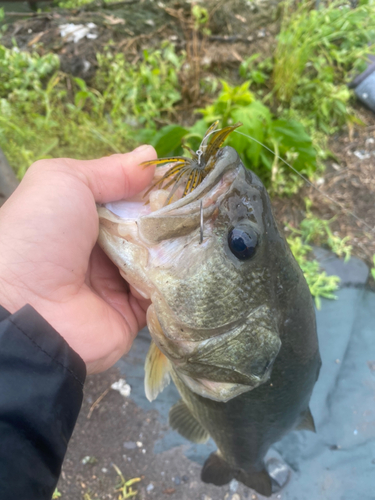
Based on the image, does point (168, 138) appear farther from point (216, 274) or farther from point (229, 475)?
point (229, 475)

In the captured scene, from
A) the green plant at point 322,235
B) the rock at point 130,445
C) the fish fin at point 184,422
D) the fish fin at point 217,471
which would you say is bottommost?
the rock at point 130,445

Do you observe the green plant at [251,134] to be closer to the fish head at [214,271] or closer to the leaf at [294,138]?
the leaf at [294,138]

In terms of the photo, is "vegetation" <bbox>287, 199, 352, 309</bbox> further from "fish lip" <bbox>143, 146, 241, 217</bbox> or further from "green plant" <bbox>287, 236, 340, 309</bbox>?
"fish lip" <bbox>143, 146, 241, 217</bbox>

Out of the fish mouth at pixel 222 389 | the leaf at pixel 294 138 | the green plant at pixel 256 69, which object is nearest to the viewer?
the fish mouth at pixel 222 389

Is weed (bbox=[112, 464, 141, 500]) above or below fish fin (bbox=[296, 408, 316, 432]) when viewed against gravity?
below

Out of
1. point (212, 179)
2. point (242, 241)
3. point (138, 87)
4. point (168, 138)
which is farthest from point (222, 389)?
point (138, 87)

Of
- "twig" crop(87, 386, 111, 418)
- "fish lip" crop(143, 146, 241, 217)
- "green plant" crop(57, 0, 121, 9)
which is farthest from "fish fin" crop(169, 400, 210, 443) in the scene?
→ "green plant" crop(57, 0, 121, 9)

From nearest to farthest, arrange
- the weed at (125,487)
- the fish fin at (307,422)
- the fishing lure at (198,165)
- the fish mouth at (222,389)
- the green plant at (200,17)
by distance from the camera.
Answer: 1. the fishing lure at (198,165)
2. the fish mouth at (222,389)
3. the fish fin at (307,422)
4. the weed at (125,487)
5. the green plant at (200,17)

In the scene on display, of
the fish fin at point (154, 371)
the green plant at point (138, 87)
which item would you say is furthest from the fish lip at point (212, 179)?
the green plant at point (138, 87)
